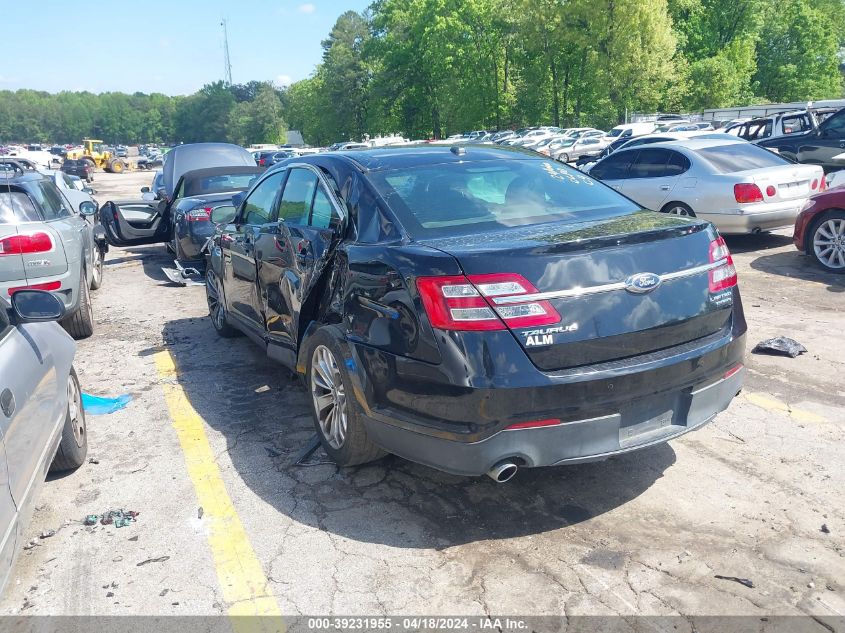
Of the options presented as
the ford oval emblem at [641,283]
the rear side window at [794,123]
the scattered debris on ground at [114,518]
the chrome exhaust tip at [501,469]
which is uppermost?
the rear side window at [794,123]

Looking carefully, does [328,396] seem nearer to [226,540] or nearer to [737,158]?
[226,540]

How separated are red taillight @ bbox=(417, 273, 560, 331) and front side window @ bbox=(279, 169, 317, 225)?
1808 millimetres

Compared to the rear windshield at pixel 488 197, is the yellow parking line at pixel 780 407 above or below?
below

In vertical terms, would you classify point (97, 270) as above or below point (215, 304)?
below

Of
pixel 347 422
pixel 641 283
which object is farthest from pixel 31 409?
pixel 641 283

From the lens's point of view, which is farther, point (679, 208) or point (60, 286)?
point (679, 208)

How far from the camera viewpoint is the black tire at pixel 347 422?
3701 mm

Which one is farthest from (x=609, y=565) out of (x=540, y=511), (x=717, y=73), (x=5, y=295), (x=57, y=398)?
(x=717, y=73)

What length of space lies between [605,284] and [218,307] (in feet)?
15.3

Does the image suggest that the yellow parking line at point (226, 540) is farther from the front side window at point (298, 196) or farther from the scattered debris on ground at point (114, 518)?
the front side window at point (298, 196)

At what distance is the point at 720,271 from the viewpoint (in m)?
3.55

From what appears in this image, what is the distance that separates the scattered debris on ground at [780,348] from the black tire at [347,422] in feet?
11.6

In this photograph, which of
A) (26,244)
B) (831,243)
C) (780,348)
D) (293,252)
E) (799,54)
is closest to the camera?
(293,252)

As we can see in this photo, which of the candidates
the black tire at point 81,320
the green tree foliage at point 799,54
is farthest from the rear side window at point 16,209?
the green tree foliage at point 799,54
